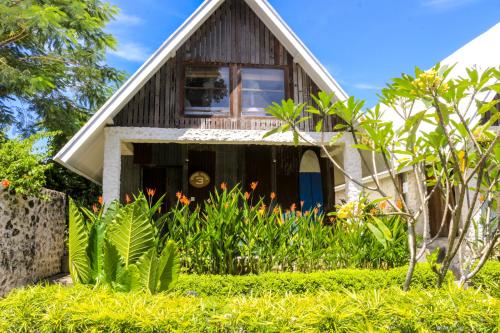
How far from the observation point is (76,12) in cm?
1563

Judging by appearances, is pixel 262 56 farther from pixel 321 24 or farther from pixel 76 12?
pixel 76 12

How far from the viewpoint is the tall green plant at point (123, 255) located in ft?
13.8

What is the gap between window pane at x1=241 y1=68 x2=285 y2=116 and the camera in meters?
11.1

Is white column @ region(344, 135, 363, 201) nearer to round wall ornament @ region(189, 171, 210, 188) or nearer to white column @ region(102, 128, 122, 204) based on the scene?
round wall ornament @ region(189, 171, 210, 188)

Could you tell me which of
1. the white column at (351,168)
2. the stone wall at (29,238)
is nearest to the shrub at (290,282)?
the stone wall at (29,238)

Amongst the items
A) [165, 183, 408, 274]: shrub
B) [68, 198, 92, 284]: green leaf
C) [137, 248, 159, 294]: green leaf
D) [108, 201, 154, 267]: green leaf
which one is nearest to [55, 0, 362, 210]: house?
[165, 183, 408, 274]: shrub

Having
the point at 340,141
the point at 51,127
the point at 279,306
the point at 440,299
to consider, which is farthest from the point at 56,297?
the point at 51,127

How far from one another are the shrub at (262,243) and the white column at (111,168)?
311cm

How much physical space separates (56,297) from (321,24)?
18.7 feet

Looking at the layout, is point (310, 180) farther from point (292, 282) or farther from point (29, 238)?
point (29, 238)

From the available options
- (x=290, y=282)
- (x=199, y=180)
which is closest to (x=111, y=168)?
(x=199, y=180)

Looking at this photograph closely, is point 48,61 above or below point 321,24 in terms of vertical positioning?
above

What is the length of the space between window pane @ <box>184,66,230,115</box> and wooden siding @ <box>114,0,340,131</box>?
217mm

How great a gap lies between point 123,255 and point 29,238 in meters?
5.11
